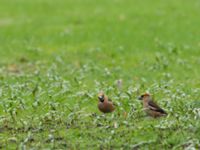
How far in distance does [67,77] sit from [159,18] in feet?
32.1

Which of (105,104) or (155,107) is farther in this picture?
(105,104)

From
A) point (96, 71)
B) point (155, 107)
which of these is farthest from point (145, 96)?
point (96, 71)

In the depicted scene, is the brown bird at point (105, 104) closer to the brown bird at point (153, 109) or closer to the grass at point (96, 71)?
the grass at point (96, 71)

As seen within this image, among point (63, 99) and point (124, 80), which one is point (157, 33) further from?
point (63, 99)

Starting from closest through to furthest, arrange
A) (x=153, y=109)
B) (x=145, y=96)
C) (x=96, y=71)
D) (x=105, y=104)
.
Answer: (x=153, y=109) < (x=105, y=104) < (x=145, y=96) < (x=96, y=71)

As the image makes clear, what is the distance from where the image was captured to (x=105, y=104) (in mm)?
10875

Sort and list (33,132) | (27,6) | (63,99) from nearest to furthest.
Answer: (33,132)
(63,99)
(27,6)

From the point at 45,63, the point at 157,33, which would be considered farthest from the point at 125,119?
the point at 157,33

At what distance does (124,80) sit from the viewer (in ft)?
49.2

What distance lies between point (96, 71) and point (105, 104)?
512cm

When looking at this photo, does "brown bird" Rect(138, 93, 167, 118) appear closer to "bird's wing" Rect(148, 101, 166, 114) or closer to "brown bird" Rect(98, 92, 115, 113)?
"bird's wing" Rect(148, 101, 166, 114)

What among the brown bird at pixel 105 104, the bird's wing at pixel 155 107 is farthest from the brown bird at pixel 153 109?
the brown bird at pixel 105 104

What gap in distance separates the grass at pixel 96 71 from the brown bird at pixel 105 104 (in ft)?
0.38

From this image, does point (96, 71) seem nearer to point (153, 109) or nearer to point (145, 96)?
point (145, 96)
